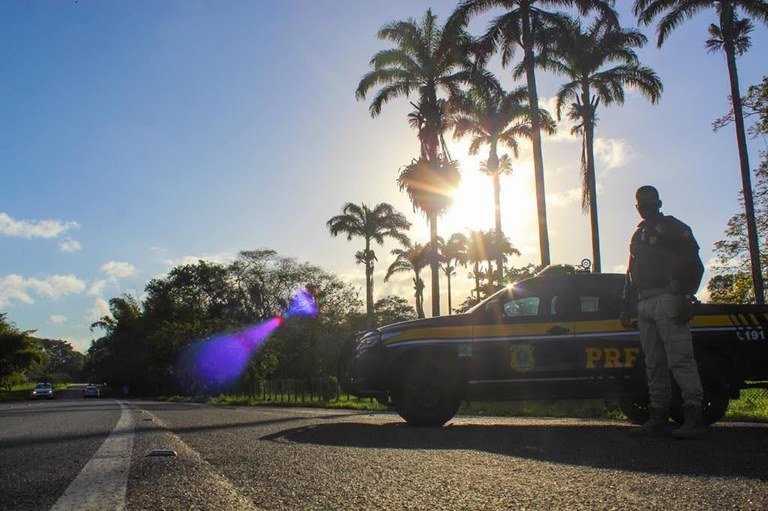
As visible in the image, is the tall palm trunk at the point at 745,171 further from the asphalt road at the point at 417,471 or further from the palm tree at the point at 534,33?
the asphalt road at the point at 417,471

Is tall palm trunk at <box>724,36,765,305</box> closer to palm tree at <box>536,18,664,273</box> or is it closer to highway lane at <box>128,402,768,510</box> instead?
palm tree at <box>536,18,664,273</box>

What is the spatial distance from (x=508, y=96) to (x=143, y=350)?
54766mm

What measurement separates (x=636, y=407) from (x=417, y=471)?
4.64 metres

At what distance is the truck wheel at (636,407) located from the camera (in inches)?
275

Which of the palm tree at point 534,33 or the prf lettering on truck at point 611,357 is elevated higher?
the palm tree at point 534,33

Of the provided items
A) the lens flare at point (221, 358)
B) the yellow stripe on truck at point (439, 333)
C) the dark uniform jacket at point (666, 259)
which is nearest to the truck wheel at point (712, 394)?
the dark uniform jacket at point (666, 259)

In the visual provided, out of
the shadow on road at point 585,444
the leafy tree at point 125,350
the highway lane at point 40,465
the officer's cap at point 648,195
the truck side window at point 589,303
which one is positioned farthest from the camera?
the leafy tree at point 125,350

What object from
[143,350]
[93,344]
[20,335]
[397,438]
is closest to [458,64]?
[397,438]

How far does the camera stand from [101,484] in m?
3.07

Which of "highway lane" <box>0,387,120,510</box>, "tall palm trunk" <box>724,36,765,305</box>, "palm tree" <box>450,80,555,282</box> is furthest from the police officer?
"palm tree" <box>450,80,555,282</box>

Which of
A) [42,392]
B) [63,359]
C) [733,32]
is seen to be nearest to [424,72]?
[733,32]

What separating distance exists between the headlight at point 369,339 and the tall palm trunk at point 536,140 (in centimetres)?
1434

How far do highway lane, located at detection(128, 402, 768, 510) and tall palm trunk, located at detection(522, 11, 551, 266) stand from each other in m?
15.8

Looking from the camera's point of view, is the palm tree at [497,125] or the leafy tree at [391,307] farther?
the leafy tree at [391,307]
